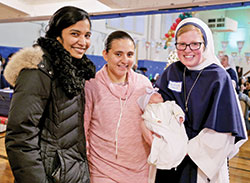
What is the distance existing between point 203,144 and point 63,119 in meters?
0.78

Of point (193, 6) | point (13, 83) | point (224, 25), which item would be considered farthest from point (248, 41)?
point (13, 83)

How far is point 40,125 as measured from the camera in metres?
1.14

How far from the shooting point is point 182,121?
4.18 feet

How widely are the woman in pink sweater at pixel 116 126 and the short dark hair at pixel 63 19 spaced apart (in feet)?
1.24

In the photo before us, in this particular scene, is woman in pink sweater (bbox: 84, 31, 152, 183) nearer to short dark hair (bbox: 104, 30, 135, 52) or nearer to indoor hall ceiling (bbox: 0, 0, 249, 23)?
short dark hair (bbox: 104, 30, 135, 52)

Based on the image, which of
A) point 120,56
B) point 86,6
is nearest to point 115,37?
point 120,56

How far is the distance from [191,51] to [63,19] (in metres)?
0.73

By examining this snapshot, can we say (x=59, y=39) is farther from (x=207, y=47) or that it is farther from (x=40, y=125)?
(x=207, y=47)

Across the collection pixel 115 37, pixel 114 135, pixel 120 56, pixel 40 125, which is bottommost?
pixel 114 135

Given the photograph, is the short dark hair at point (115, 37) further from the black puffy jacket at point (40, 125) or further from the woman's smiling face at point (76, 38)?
the black puffy jacket at point (40, 125)

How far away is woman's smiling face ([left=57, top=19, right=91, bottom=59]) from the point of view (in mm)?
1193

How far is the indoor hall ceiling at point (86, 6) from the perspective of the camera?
3.19 meters

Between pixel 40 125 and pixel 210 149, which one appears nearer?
pixel 40 125

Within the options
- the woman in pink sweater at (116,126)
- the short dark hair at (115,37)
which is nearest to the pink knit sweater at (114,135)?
the woman in pink sweater at (116,126)
